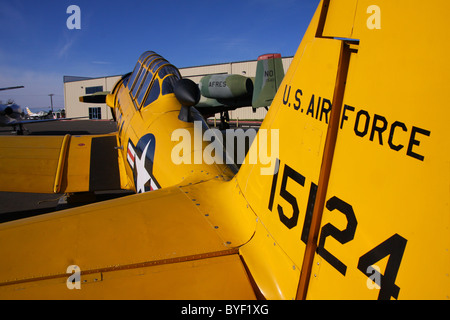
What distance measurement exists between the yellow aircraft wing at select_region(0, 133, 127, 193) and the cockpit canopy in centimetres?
140

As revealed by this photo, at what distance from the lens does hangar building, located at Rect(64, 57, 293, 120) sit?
3809 centimetres

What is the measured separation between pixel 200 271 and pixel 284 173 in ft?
2.24

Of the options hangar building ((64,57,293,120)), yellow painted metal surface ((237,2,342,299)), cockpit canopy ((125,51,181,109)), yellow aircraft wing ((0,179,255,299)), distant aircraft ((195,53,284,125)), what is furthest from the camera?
hangar building ((64,57,293,120))

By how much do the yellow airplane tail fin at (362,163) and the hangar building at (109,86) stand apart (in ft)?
114

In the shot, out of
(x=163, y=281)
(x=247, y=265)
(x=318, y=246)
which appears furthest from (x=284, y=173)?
(x=163, y=281)

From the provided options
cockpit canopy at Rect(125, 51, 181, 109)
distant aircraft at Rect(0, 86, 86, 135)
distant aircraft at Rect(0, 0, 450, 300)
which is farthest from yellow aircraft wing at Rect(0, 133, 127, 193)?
distant aircraft at Rect(0, 86, 86, 135)

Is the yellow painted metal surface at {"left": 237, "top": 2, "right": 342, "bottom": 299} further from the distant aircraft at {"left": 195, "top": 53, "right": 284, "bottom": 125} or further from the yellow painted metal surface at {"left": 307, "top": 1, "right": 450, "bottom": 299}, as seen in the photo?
the distant aircraft at {"left": 195, "top": 53, "right": 284, "bottom": 125}

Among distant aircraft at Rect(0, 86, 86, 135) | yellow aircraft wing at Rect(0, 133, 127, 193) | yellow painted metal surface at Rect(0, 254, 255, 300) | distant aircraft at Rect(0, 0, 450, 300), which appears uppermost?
distant aircraft at Rect(0, 0, 450, 300)

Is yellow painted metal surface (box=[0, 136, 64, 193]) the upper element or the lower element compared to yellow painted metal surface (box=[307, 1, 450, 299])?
lower

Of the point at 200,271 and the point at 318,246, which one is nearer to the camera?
the point at 318,246

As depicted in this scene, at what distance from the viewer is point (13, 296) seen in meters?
1.24

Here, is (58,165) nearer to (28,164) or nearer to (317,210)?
(28,164)

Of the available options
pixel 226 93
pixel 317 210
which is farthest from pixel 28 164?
pixel 226 93
